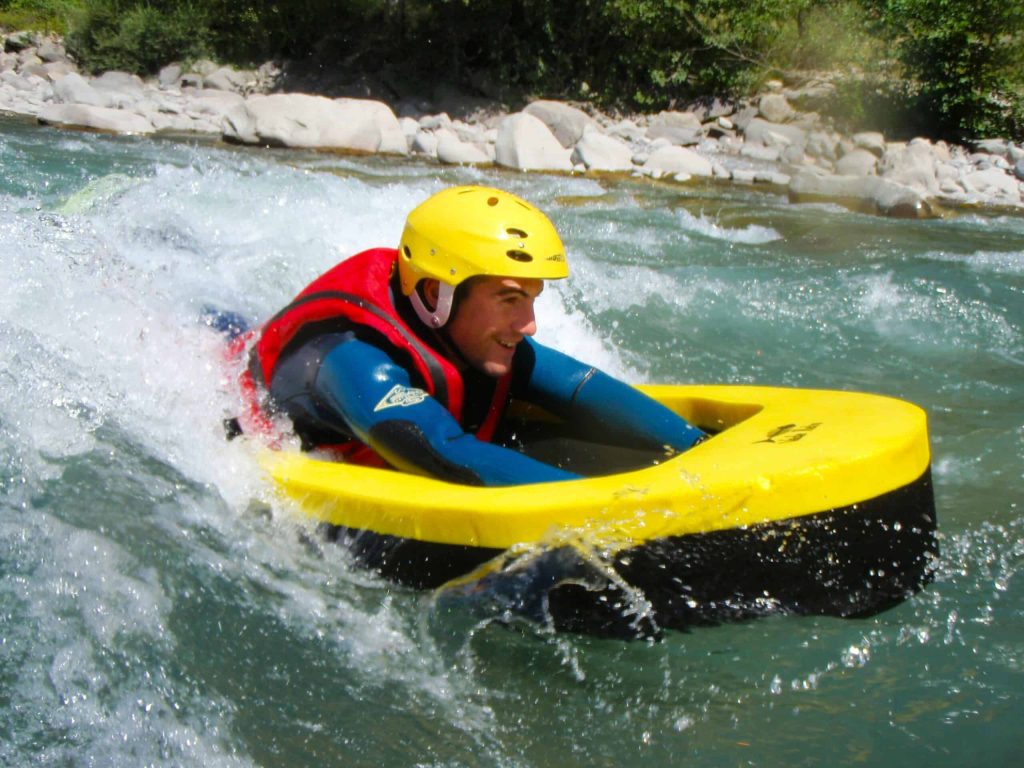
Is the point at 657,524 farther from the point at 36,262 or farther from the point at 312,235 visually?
the point at 312,235

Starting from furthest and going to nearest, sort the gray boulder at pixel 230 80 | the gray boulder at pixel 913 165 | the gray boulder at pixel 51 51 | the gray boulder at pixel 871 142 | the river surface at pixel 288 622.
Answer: the gray boulder at pixel 51 51
the gray boulder at pixel 230 80
the gray boulder at pixel 871 142
the gray boulder at pixel 913 165
the river surface at pixel 288 622

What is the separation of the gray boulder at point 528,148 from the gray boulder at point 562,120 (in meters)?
0.74

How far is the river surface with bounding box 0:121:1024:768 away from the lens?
2.34 metres

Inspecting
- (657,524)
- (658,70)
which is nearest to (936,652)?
(657,524)

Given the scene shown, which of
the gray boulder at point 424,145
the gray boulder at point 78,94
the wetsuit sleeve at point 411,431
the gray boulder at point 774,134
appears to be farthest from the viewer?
the gray boulder at point 78,94

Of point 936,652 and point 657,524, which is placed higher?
point 657,524

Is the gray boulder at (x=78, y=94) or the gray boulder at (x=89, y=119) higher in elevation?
the gray boulder at (x=89, y=119)

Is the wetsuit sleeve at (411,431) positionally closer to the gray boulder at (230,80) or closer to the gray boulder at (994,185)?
the gray boulder at (994,185)

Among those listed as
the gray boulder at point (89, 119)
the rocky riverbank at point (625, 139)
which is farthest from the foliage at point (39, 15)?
the gray boulder at point (89, 119)

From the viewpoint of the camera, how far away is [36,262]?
4.12 metres

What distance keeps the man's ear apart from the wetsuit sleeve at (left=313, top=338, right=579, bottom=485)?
0.82 feet

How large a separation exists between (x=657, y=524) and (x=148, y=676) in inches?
45.4

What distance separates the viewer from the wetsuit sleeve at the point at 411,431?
280 centimetres

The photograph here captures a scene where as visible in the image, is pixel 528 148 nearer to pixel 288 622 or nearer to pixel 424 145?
pixel 424 145
